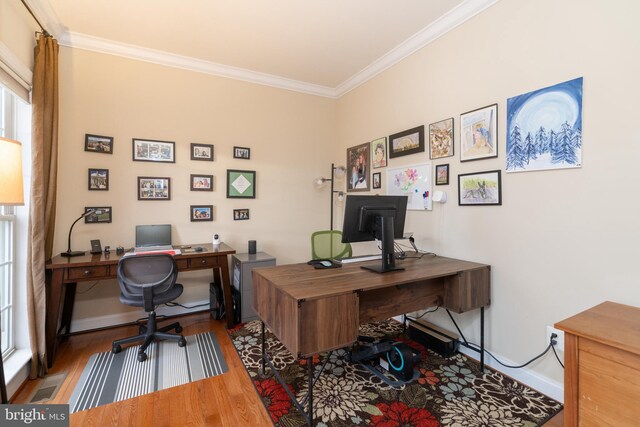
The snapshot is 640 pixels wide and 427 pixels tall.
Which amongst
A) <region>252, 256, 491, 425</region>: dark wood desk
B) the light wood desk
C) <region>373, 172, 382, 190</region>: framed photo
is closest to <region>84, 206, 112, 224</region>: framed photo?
<region>252, 256, 491, 425</region>: dark wood desk

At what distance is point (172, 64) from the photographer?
10.2ft

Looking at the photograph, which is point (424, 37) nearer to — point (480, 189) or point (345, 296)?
point (480, 189)

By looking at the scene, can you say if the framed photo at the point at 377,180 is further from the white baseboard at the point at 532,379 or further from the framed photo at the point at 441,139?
the white baseboard at the point at 532,379

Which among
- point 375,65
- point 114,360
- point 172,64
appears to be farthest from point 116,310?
point 375,65

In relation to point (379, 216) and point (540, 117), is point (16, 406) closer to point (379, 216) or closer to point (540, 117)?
point (379, 216)

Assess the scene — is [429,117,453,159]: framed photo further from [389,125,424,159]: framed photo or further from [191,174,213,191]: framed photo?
[191,174,213,191]: framed photo

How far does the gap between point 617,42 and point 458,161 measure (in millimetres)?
1079

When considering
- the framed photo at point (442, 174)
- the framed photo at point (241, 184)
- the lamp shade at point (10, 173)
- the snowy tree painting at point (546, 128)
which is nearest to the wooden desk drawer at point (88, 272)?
the lamp shade at point (10, 173)

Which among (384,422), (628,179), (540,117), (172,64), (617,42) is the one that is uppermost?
(172,64)

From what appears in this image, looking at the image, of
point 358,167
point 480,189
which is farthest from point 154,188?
point 480,189

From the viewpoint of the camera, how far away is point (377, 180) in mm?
3285

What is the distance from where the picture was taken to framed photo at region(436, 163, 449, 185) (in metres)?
2.48

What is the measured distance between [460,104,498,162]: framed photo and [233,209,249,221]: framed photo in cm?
244

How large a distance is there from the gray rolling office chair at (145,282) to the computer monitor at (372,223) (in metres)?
1.54
